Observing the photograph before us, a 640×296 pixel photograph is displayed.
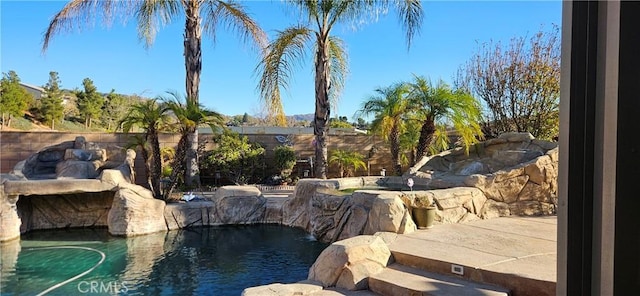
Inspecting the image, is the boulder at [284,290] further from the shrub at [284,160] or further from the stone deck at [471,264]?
the shrub at [284,160]

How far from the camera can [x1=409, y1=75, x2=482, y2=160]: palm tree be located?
9430 mm

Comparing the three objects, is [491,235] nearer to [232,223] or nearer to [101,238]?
[232,223]

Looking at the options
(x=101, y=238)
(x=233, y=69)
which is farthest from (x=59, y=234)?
(x=233, y=69)

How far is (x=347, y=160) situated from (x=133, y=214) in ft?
21.5

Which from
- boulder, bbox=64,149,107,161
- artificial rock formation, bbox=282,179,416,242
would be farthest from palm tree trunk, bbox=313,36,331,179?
boulder, bbox=64,149,107,161

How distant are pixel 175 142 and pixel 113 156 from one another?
70.7 inches

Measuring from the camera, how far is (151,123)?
9.37 m

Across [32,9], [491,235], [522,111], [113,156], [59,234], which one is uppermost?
[32,9]

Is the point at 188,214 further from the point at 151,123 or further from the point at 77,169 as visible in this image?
the point at 77,169

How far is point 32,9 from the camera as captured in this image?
9227 mm

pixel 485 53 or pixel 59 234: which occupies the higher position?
pixel 485 53

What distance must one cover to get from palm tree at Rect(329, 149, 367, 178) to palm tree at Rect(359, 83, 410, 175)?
64.3 inches

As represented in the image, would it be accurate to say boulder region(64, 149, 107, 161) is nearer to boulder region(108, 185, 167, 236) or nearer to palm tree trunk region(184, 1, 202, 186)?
palm tree trunk region(184, 1, 202, 186)

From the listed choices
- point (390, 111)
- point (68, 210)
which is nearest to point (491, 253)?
point (390, 111)
